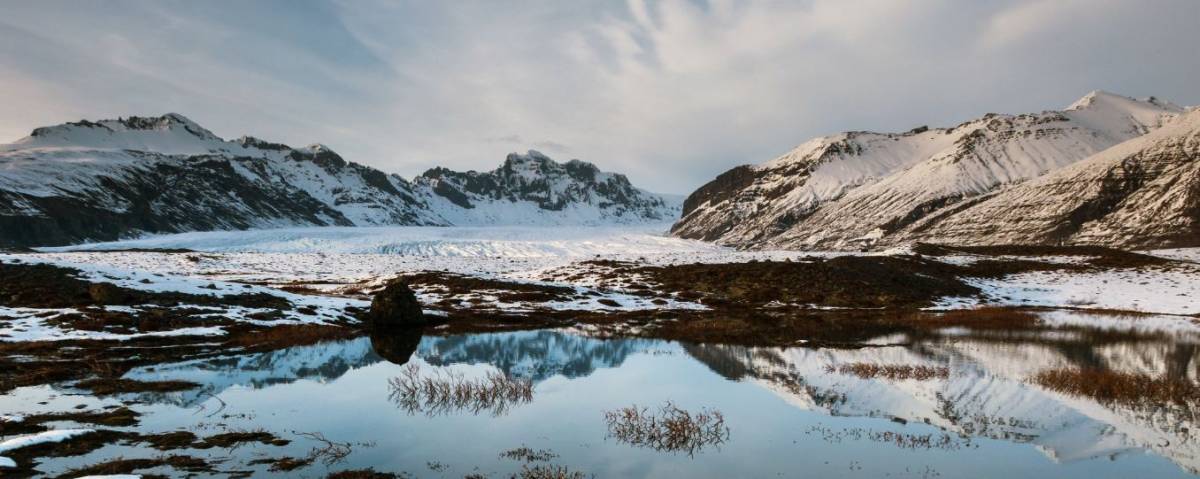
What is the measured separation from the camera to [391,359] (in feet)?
90.1

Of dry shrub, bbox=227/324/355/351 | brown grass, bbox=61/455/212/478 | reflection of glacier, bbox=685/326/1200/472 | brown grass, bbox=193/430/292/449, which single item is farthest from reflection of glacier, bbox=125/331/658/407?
brown grass, bbox=61/455/212/478

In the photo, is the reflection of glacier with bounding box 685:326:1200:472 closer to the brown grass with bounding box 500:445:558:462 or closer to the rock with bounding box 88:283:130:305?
the brown grass with bounding box 500:445:558:462

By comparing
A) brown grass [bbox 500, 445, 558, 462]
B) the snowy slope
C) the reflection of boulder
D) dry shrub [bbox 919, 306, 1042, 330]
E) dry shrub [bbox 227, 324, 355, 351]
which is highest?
the snowy slope

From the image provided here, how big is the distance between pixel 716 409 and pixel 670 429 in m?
2.98

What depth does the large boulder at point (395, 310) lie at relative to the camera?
3947cm

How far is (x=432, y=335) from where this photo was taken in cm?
3606

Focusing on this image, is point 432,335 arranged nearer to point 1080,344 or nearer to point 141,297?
point 141,297

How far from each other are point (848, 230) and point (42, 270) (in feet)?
520

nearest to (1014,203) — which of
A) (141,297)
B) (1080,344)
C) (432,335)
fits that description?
(1080,344)

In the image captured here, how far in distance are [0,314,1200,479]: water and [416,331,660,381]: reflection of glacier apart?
0.83ft

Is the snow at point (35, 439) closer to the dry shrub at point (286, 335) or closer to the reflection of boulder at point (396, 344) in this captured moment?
the reflection of boulder at point (396, 344)

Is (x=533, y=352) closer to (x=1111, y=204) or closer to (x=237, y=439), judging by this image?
(x=237, y=439)

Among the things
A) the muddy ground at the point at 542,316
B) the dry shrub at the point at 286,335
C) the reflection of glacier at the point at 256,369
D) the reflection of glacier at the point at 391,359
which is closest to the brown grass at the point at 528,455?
the muddy ground at the point at 542,316

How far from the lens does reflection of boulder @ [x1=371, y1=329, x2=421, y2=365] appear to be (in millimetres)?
28078
